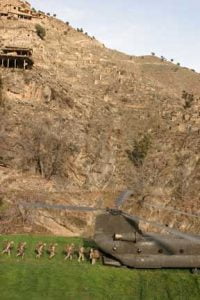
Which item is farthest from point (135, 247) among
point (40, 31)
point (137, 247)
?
point (40, 31)

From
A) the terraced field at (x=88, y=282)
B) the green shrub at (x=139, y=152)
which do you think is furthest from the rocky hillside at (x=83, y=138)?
the terraced field at (x=88, y=282)

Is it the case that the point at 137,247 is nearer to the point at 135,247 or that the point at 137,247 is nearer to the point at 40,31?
the point at 135,247

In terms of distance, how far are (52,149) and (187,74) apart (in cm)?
8739

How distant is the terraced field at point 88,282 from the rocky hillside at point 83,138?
64.7 ft

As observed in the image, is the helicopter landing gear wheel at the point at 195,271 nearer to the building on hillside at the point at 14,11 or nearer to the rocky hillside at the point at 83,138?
the rocky hillside at the point at 83,138

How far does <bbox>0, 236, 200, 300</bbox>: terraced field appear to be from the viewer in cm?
2603

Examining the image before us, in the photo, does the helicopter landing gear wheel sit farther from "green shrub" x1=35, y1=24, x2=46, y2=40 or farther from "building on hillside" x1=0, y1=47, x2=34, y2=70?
"green shrub" x1=35, y1=24, x2=46, y2=40

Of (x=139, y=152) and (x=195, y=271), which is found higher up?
(x=195, y=271)

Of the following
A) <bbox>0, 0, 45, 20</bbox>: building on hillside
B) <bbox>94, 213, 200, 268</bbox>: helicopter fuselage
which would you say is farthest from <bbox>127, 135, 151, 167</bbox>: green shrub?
<bbox>94, 213, 200, 268</bbox>: helicopter fuselage

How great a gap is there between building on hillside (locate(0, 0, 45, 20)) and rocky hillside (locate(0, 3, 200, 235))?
1881 millimetres

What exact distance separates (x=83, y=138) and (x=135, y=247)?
46891mm

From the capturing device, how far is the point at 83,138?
74750mm

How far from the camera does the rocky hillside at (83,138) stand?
58259 mm

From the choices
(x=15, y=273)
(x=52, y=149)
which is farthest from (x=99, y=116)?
(x=15, y=273)
